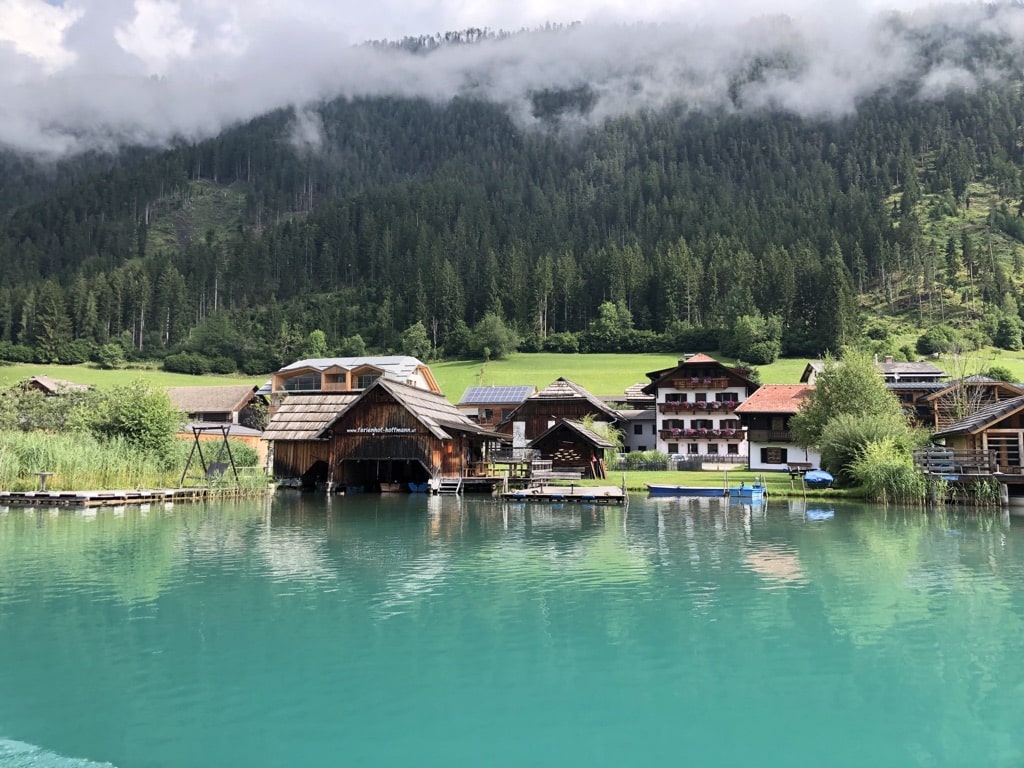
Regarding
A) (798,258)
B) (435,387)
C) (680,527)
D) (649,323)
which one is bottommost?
(680,527)

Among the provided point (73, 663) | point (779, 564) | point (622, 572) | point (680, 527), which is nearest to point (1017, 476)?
point (680, 527)

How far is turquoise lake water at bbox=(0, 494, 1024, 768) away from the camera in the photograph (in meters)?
9.27

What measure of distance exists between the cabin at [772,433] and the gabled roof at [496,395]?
28.9m

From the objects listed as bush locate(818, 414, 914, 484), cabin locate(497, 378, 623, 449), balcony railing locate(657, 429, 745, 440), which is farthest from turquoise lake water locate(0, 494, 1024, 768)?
cabin locate(497, 378, 623, 449)

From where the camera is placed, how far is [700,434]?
2862 inches

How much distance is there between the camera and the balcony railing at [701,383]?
7369cm

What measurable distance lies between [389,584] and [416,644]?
5.59 metres

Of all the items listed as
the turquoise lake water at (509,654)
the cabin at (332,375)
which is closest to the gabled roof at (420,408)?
the turquoise lake water at (509,654)

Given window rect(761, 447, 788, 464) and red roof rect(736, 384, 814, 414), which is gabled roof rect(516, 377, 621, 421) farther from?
window rect(761, 447, 788, 464)

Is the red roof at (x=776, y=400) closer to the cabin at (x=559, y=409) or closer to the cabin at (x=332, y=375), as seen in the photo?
the cabin at (x=559, y=409)

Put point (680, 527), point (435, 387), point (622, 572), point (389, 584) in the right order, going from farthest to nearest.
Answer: point (435, 387) < point (680, 527) < point (622, 572) < point (389, 584)

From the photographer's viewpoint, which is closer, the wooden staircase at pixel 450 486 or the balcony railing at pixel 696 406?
the wooden staircase at pixel 450 486

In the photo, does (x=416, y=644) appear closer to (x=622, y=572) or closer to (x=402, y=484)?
(x=622, y=572)

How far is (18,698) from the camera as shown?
10641mm
